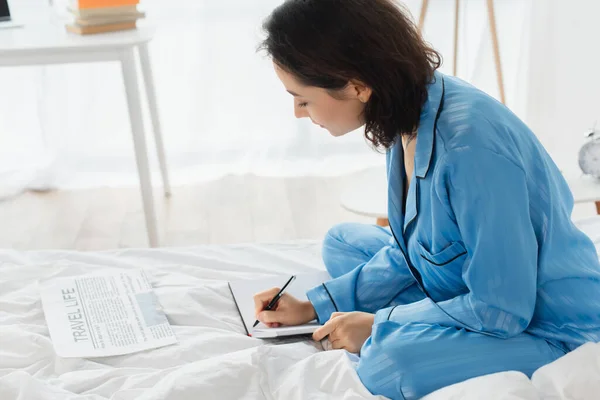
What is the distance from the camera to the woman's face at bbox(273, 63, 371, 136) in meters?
1.16

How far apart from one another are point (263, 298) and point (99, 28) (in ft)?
3.73

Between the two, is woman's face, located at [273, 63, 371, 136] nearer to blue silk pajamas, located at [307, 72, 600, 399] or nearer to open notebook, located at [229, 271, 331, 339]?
Answer: blue silk pajamas, located at [307, 72, 600, 399]

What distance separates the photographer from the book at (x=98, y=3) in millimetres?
2184

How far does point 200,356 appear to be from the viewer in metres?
1.25

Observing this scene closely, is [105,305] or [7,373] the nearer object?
[7,373]

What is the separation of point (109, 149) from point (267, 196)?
0.65 m

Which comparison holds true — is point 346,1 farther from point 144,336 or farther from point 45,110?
point 45,110

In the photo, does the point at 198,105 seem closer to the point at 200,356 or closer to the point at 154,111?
the point at 154,111

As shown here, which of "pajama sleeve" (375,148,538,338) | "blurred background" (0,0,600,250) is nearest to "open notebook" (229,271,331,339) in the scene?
"pajama sleeve" (375,148,538,338)

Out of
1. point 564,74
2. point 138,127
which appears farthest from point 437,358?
point 564,74

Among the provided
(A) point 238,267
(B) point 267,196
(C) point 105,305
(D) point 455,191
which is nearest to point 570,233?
(D) point 455,191

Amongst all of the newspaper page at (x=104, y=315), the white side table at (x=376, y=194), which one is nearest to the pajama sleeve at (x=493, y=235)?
the newspaper page at (x=104, y=315)

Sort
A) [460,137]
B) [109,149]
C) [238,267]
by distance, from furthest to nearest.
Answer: [109,149] → [238,267] → [460,137]

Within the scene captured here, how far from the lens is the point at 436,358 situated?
1144 mm
